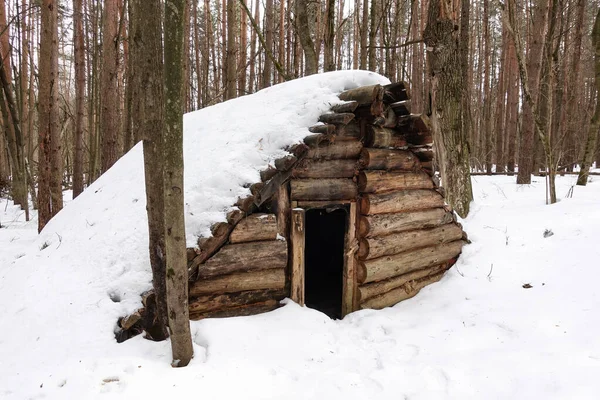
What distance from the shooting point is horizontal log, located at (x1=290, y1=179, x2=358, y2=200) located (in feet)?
12.7

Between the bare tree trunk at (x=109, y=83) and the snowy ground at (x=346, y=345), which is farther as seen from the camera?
the bare tree trunk at (x=109, y=83)

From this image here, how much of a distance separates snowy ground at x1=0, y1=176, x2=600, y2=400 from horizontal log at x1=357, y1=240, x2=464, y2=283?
0.40 metres

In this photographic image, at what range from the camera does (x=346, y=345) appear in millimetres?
3438

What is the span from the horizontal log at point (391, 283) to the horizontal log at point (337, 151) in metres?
1.53

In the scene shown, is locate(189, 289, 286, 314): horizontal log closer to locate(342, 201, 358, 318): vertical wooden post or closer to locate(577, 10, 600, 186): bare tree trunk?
locate(342, 201, 358, 318): vertical wooden post

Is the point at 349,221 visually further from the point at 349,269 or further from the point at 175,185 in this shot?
the point at 175,185

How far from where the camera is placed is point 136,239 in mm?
3559

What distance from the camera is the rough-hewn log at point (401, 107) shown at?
4.35 meters

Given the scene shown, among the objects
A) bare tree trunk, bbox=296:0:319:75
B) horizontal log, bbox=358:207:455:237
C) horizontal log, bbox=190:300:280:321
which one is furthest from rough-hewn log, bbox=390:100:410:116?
bare tree trunk, bbox=296:0:319:75

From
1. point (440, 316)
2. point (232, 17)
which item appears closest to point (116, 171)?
point (440, 316)

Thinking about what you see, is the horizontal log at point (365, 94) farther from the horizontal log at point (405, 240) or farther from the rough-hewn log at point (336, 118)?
the horizontal log at point (405, 240)

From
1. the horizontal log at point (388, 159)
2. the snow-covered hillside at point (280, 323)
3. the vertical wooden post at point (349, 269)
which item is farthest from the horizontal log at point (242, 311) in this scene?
the horizontal log at point (388, 159)

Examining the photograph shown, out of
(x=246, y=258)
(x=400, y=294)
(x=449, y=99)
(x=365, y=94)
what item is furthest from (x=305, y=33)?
(x=246, y=258)

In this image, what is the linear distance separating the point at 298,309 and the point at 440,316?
5.17ft
